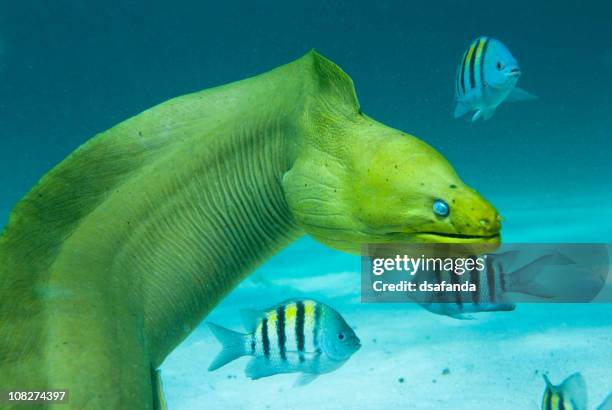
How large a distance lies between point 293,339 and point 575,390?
60.9 inches

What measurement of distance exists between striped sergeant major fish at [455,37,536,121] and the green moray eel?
2392mm

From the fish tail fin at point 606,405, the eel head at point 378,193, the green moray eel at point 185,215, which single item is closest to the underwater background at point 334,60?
the fish tail fin at point 606,405

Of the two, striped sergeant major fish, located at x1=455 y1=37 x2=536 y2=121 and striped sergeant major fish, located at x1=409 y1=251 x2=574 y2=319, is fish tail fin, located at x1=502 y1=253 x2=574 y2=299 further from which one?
striped sergeant major fish, located at x1=455 y1=37 x2=536 y2=121

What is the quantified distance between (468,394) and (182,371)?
2.80m

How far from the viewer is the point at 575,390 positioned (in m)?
3.02

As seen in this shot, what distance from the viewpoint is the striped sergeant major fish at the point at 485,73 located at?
4328 mm

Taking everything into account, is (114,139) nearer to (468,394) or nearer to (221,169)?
(221,169)

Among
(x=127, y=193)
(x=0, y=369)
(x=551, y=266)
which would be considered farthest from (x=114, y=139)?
(x=551, y=266)

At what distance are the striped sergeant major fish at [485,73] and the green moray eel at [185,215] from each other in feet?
7.85

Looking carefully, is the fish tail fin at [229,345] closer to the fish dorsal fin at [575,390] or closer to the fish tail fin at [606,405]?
the fish dorsal fin at [575,390]

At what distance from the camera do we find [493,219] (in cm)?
180

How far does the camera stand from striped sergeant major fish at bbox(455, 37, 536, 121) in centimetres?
433

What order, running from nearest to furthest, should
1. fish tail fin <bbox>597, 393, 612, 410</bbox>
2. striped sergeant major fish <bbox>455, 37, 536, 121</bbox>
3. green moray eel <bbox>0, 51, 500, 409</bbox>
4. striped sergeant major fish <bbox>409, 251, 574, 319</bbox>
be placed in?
green moray eel <bbox>0, 51, 500, 409</bbox> → striped sergeant major fish <bbox>409, 251, 574, 319</bbox> → fish tail fin <bbox>597, 393, 612, 410</bbox> → striped sergeant major fish <bbox>455, 37, 536, 121</bbox>

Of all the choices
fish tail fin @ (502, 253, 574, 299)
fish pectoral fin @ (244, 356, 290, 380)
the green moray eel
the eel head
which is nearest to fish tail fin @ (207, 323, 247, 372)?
fish pectoral fin @ (244, 356, 290, 380)
